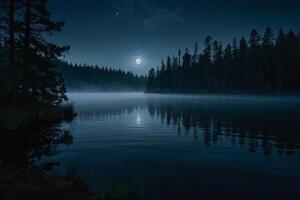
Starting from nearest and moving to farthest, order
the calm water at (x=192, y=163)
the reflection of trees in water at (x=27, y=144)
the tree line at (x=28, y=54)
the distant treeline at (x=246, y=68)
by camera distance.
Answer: the calm water at (x=192, y=163) → the reflection of trees in water at (x=27, y=144) → the tree line at (x=28, y=54) → the distant treeline at (x=246, y=68)

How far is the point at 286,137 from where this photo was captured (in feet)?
49.1

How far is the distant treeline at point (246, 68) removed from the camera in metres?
74.6

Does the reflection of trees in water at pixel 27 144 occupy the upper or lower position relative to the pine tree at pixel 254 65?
lower

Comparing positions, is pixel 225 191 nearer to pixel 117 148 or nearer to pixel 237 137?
pixel 117 148

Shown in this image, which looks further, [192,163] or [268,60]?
[268,60]

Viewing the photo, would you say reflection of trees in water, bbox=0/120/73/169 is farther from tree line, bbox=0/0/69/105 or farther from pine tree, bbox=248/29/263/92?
pine tree, bbox=248/29/263/92

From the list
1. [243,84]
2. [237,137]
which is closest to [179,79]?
[243,84]

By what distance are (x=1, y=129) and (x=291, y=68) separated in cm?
8101

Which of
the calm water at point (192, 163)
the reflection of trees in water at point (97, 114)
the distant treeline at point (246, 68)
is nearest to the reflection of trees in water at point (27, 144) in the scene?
the calm water at point (192, 163)

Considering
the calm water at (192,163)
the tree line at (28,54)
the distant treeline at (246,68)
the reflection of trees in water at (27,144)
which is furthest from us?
the distant treeline at (246,68)

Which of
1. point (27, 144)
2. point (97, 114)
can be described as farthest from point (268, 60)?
point (27, 144)

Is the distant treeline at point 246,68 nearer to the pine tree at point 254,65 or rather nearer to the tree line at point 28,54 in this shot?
the pine tree at point 254,65

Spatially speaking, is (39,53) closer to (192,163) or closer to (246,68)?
(192,163)

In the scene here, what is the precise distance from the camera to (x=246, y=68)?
84250 millimetres
